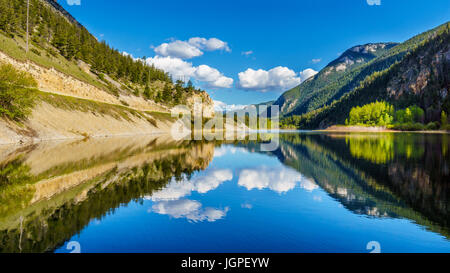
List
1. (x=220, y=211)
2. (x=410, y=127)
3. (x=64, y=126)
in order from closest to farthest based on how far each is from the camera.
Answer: (x=220, y=211) → (x=64, y=126) → (x=410, y=127)

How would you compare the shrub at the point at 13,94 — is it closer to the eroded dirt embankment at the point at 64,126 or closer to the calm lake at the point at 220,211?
the eroded dirt embankment at the point at 64,126

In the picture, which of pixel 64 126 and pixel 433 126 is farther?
pixel 433 126

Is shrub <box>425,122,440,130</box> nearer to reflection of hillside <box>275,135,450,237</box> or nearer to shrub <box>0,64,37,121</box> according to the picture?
reflection of hillside <box>275,135,450,237</box>

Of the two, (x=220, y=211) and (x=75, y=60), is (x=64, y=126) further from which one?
(x=75, y=60)

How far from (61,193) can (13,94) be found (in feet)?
145

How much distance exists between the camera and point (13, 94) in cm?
4678

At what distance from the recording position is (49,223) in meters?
10.4

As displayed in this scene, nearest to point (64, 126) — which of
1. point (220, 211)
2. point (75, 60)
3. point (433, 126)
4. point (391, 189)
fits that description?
point (220, 211)

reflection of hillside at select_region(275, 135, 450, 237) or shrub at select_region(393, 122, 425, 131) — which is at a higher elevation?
shrub at select_region(393, 122, 425, 131)

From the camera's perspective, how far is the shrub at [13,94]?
46250mm

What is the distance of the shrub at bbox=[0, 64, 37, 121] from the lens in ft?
152

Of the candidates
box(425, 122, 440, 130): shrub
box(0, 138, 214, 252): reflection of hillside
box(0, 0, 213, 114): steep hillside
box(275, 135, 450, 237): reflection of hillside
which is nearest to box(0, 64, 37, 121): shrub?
box(0, 0, 213, 114): steep hillside

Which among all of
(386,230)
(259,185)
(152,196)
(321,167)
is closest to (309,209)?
(386,230)

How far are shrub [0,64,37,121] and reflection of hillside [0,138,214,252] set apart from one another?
29222 mm
